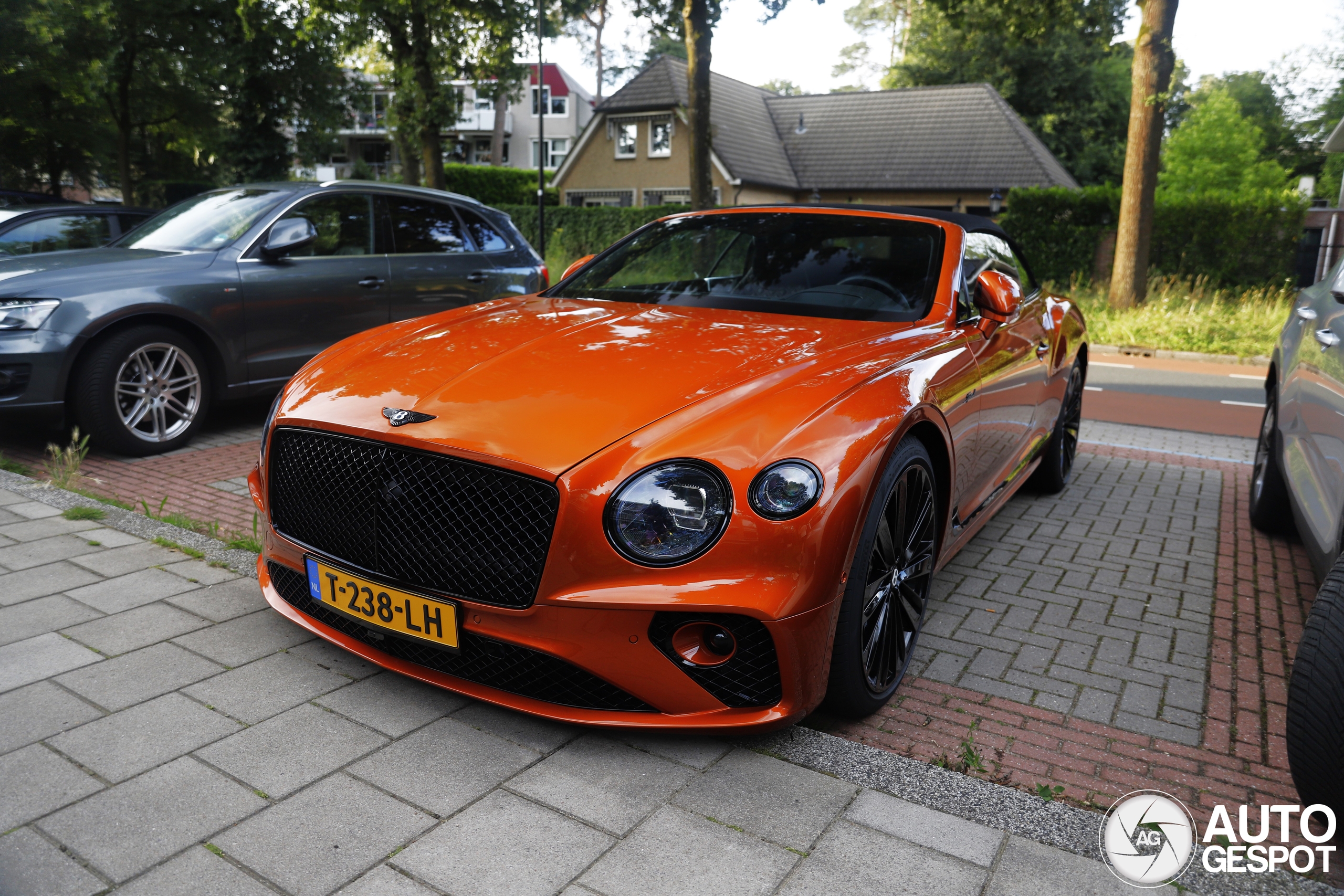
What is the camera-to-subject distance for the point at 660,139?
3962 cm

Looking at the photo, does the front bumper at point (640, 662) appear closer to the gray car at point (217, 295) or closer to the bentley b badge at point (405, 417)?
the bentley b badge at point (405, 417)

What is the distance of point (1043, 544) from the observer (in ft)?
16.3

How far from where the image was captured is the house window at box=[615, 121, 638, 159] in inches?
1580

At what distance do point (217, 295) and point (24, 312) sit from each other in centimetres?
105

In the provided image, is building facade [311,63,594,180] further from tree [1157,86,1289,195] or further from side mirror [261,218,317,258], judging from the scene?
side mirror [261,218,317,258]

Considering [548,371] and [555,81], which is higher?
[555,81]

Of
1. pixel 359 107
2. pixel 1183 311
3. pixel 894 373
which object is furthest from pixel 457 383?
pixel 359 107

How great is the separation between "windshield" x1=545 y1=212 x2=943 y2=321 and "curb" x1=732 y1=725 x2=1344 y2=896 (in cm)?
166

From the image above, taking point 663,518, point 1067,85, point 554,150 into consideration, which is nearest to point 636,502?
point 663,518

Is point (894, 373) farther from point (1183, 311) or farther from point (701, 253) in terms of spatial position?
point (1183, 311)

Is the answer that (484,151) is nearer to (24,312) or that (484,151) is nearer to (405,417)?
(24,312)

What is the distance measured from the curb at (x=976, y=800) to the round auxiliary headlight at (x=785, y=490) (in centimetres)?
70

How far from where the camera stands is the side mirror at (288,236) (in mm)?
6352

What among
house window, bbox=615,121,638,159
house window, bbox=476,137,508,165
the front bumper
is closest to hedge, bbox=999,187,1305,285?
the front bumper
